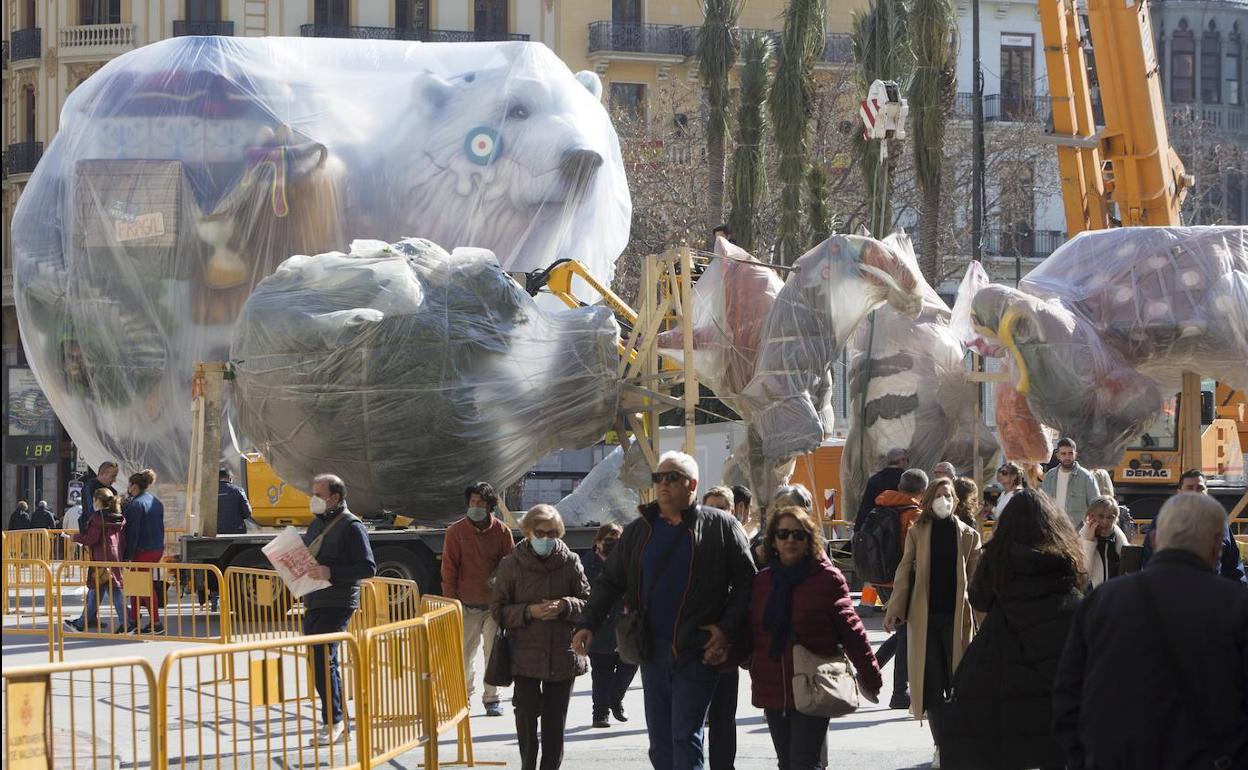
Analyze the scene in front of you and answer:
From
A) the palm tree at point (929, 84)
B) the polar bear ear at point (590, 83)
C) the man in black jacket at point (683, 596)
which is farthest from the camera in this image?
the palm tree at point (929, 84)

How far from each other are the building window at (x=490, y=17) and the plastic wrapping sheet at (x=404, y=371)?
26.7m

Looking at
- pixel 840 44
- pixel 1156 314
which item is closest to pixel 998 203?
pixel 840 44

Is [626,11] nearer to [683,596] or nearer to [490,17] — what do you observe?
[490,17]

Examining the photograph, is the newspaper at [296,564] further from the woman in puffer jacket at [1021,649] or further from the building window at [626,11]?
the building window at [626,11]

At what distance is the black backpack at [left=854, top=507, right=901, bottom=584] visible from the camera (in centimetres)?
1015

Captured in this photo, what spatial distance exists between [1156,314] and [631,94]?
2619cm

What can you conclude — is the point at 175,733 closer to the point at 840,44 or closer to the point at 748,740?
the point at 748,740

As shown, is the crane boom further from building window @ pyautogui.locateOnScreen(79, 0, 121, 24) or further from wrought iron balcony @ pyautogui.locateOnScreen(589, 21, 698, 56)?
building window @ pyautogui.locateOnScreen(79, 0, 121, 24)

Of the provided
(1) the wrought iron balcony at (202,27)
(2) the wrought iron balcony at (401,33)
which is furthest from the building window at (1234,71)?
(1) the wrought iron balcony at (202,27)

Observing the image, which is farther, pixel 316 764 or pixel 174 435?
pixel 174 435

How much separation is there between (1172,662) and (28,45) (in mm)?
40611

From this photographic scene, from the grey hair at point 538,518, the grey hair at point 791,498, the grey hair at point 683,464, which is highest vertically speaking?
the grey hair at point 683,464

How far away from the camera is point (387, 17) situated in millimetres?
42844

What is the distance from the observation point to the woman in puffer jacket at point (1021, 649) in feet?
23.1
